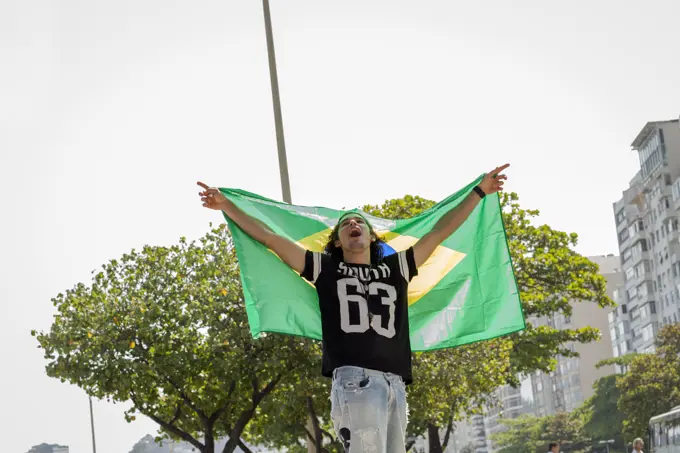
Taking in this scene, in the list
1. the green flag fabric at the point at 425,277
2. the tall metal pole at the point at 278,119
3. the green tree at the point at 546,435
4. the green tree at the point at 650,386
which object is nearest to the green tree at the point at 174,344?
the tall metal pole at the point at 278,119

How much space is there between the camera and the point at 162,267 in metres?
31.9

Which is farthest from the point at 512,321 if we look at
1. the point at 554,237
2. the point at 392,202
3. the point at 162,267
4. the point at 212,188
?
the point at 554,237

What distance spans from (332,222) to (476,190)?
43.5 inches

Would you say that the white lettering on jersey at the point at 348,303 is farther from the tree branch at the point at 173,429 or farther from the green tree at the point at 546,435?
the green tree at the point at 546,435

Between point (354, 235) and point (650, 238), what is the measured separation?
12454cm

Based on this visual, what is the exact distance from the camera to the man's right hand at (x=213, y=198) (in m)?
7.57

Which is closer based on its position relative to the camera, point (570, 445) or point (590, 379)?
point (570, 445)

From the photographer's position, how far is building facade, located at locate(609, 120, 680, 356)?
11744 centimetres

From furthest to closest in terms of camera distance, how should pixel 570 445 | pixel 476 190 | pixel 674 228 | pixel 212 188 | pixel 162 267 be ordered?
pixel 570 445, pixel 674 228, pixel 162 267, pixel 476 190, pixel 212 188

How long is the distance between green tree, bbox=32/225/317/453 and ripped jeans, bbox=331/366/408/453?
2274cm

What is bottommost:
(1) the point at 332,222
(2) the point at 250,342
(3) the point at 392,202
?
(1) the point at 332,222

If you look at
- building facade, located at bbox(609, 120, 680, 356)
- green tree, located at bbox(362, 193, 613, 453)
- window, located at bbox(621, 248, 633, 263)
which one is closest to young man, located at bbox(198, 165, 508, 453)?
green tree, located at bbox(362, 193, 613, 453)

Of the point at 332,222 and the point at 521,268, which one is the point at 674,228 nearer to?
the point at 521,268

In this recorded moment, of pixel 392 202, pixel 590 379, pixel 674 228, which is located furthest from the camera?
pixel 590 379
